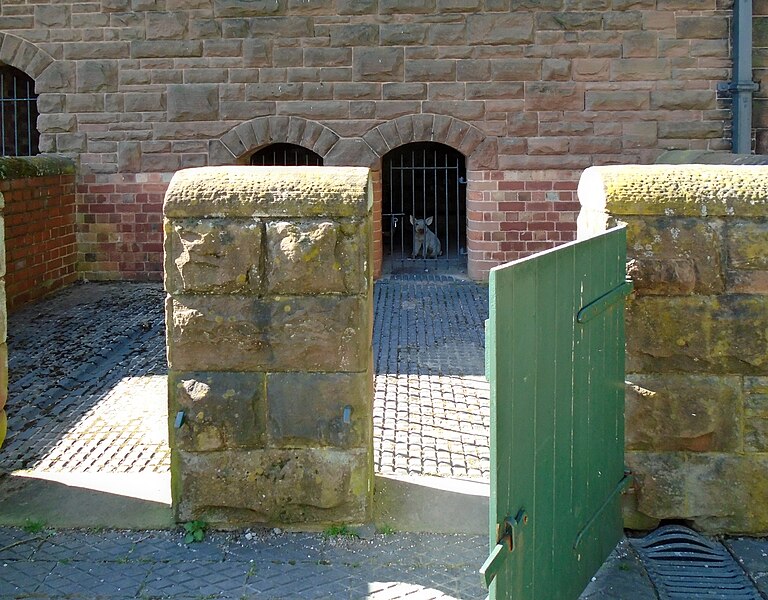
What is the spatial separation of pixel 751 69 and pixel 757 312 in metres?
8.15

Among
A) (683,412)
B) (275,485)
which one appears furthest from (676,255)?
(275,485)

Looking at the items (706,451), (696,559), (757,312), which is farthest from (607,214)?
(696,559)

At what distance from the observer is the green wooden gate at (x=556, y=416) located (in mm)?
2998

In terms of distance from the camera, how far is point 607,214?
4332 millimetres

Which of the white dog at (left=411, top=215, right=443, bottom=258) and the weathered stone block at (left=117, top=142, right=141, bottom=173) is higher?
the weathered stone block at (left=117, top=142, right=141, bottom=173)

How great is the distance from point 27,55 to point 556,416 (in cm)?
1033

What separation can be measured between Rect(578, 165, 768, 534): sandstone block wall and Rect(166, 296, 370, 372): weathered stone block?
45.8 inches

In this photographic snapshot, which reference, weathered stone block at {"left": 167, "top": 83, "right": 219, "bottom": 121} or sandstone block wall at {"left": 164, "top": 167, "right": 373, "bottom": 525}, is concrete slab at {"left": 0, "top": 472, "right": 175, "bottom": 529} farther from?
weathered stone block at {"left": 167, "top": 83, "right": 219, "bottom": 121}

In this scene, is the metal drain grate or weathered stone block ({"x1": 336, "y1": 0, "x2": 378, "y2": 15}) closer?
the metal drain grate

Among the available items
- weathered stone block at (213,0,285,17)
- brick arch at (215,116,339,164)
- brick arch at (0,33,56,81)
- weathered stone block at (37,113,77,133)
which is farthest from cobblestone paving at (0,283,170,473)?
weathered stone block at (213,0,285,17)

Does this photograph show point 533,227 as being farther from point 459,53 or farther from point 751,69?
point 751,69

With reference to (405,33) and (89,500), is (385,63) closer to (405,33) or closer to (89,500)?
(405,33)

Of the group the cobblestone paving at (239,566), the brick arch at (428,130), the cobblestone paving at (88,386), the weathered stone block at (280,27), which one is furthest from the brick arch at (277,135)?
A: the cobblestone paving at (239,566)

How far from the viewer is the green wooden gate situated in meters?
3.00
